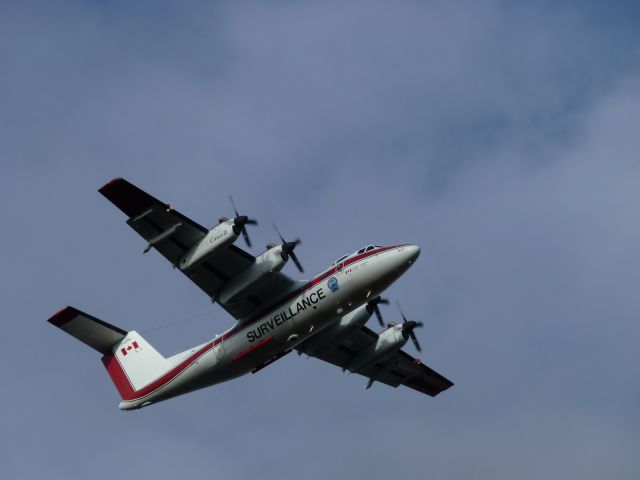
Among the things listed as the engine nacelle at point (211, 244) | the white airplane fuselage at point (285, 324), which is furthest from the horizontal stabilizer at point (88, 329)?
the engine nacelle at point (211, 244)

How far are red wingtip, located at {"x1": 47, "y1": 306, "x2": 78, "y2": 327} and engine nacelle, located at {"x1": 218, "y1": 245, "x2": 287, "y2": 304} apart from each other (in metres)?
7.11

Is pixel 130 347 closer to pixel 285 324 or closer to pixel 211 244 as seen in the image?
pixel 285 324

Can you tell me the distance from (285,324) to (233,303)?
2.65m

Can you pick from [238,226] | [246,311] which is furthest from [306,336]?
[238,226]

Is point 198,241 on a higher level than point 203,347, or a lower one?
higher

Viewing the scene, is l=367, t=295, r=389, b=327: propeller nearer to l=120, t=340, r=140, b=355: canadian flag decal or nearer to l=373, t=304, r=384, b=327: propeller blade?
l=373, t=304, r=384, b=327: propeller blade

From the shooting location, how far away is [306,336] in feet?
139

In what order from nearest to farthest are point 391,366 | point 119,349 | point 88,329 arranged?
point 88,329 < point 119,349 < point 391,366

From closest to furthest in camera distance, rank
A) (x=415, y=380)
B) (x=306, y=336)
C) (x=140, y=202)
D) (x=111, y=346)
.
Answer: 1. (x=140, y=202)
2. (x=306, y=336)
3. (x=111, y=346)
4. (x=415, y=380)

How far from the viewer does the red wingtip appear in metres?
43.2

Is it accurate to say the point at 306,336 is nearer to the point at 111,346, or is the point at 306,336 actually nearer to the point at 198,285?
the point at 198,285

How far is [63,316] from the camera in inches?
1709

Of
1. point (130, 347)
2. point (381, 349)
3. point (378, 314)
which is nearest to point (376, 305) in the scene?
point (378, 314)

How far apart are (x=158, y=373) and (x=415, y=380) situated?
50.0 feet
